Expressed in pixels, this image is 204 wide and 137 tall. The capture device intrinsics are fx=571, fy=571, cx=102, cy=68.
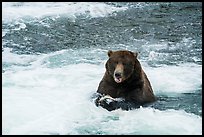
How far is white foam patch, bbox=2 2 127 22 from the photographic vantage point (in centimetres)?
1105

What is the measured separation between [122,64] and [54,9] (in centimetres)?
588

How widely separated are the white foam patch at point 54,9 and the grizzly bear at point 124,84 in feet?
16.1

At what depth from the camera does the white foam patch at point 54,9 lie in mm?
11048

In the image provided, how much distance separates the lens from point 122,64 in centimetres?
596

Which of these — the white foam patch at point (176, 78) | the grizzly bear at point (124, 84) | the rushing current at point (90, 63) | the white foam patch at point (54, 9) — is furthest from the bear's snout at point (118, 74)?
the white foam patch at point (54, 9)

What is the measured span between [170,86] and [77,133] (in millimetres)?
1949

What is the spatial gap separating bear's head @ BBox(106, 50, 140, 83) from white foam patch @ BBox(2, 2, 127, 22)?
4988mm

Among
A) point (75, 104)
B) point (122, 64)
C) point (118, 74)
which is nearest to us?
point (118, 74)

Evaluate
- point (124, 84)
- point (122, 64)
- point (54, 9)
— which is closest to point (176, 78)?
point (124, 84)

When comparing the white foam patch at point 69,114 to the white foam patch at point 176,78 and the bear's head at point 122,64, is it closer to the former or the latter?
A: the white foam patch at point 176,78

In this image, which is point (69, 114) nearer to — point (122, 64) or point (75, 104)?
point (75, 104)

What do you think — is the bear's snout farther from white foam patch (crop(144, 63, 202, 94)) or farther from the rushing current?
white foam patch (crop(144, 63, 202, 94))

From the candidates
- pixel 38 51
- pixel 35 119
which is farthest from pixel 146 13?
pixel 35 119

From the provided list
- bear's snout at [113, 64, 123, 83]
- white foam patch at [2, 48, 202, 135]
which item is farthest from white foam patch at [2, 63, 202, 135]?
bear's snout at [113, 64, 123, 83]
